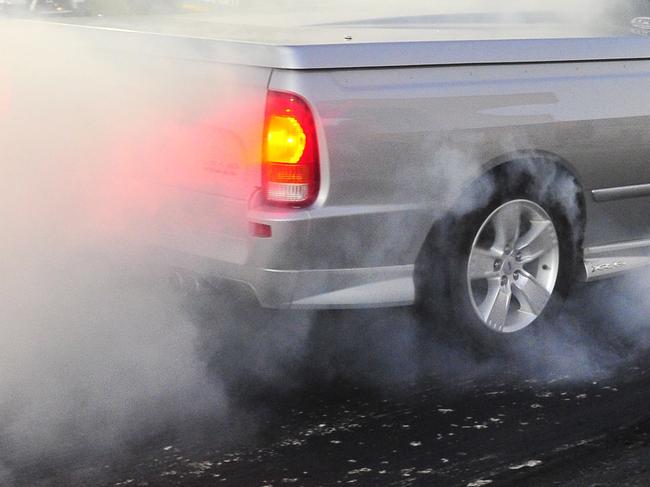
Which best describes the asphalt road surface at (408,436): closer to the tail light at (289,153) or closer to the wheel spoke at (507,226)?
the wheel spoke at (507,226)

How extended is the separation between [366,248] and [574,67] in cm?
116

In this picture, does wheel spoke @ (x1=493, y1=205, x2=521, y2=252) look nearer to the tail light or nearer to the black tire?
the black tire

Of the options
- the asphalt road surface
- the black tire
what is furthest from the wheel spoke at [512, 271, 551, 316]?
the asphalt road surface

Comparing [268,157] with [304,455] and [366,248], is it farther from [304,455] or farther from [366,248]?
[304,455]

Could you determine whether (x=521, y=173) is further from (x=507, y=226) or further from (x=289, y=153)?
(x=289, y=153)

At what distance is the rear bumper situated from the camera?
414 cm

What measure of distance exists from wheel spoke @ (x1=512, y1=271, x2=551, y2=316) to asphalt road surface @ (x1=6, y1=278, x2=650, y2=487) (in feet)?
0.91

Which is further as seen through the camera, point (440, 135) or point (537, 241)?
point (537, 241)

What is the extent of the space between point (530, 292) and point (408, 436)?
1.15 meters

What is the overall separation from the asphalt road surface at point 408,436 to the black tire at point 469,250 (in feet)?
0.51

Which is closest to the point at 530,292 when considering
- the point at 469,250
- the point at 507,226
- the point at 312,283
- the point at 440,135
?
the point at 507,226

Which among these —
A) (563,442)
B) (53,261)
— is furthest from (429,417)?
(53,261)

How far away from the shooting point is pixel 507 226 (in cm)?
477

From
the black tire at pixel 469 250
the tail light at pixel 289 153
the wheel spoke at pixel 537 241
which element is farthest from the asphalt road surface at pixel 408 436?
the tail light at pixel 289 153
